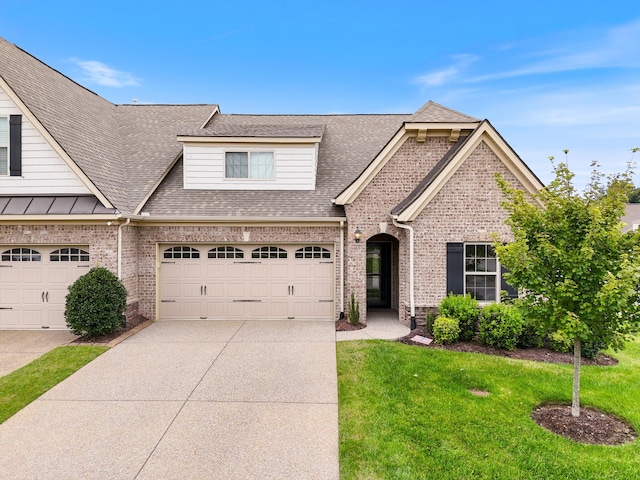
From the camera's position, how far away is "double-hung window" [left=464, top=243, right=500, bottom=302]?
10.4m

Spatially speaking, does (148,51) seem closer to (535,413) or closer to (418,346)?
(418,346)

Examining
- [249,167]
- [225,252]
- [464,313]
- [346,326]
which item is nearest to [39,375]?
→ [225,252]

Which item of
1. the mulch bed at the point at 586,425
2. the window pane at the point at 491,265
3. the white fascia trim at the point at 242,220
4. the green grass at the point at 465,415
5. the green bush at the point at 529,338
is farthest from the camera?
the white fascia trim at the point at 242,220

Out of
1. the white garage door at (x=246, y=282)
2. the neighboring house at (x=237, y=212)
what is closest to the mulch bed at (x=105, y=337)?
the neighboring house at (x=237, y=212)

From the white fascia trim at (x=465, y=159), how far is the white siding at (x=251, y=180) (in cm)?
388

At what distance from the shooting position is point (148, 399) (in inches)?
242

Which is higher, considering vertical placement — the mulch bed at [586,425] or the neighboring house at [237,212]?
the neighboring house at [237,212]

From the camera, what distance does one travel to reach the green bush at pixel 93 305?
363 inches

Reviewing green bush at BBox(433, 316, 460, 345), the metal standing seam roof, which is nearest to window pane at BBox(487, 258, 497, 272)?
green bush at BBox(433, 316, 460, 345)

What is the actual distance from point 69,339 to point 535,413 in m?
10.8

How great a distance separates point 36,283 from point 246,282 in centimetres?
603

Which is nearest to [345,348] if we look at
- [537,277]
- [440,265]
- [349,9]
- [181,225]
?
[440,265]

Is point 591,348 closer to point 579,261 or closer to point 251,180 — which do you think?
point 579,261

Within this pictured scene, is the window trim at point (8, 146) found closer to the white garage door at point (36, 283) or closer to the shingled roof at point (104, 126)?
the shingled roof at point (104, 126)
